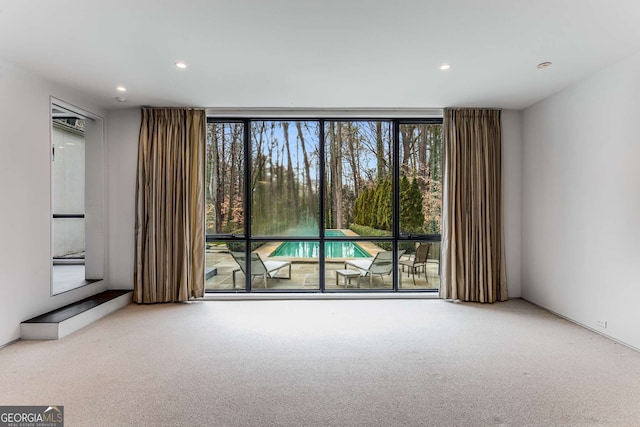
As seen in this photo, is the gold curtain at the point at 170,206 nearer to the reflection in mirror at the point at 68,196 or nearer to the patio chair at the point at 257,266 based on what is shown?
the patio chair at the point at 257,266

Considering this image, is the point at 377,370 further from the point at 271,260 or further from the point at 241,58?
the point at 241,58

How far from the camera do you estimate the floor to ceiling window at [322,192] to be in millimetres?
4590

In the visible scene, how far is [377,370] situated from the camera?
252cm

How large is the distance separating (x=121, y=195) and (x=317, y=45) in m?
3.56

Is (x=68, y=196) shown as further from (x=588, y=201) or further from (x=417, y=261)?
(x=588, y=201)

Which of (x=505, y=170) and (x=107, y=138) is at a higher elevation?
(x=107, y=138)

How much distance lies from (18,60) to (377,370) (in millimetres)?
4397

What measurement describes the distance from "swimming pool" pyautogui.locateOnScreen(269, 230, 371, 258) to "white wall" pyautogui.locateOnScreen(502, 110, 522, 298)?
2.08 meters

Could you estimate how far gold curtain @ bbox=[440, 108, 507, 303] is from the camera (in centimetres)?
429

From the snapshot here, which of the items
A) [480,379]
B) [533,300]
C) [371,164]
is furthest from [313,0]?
[533,300]

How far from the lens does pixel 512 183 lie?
4.45 metres

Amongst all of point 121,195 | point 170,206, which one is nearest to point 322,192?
point 170,206

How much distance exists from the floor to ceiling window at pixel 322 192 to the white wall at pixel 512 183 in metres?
0.92

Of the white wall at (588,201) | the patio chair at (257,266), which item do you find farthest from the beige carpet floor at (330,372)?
the patio chair at (257,266)
